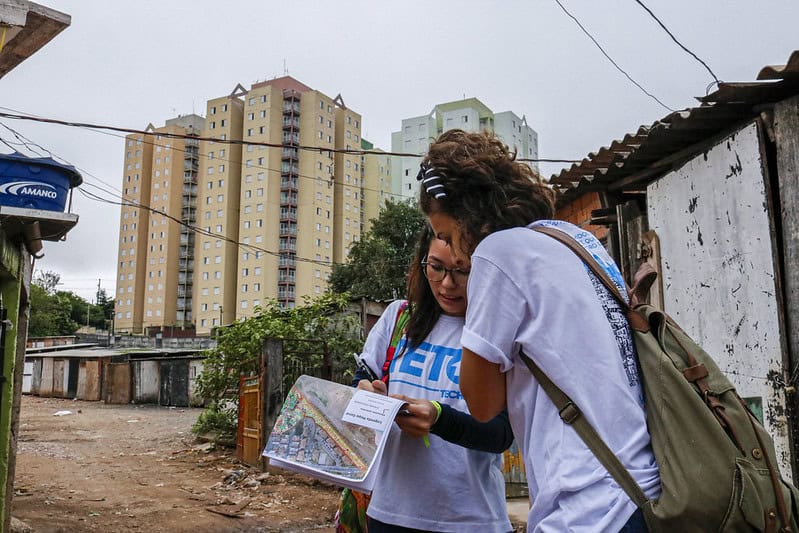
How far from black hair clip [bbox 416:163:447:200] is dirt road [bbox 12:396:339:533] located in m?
6.22

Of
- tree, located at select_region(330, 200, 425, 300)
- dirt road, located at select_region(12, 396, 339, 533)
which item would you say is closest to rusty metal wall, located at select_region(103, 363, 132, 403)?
tree, located at select_region(330, 200, 425, 300)

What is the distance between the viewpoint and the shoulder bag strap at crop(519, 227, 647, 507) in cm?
118

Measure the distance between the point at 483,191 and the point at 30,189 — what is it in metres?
4.37

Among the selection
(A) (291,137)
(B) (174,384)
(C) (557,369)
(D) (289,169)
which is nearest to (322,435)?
(C) (557,369)

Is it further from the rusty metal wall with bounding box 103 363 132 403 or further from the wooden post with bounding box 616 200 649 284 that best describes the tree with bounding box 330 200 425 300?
the wooden post with bounding box 616 200 649 284

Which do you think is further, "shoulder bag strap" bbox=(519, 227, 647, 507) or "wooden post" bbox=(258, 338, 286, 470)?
"wooden post" bbox=(258, 338, 286, 470)

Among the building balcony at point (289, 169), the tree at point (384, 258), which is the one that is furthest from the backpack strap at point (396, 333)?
the building balcony at point (289, 169)

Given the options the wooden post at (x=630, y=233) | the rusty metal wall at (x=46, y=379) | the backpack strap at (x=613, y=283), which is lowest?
the rusty metal wall at (x=46, y=379)

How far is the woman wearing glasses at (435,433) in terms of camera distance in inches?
79.7

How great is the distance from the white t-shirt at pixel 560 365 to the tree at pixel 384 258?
25.2m

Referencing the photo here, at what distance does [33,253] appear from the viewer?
6.16 m

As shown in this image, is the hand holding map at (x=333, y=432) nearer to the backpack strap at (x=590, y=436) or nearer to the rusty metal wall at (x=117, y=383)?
the backpack strap at (x=590, y=436)

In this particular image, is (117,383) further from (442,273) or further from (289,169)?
(289,169)

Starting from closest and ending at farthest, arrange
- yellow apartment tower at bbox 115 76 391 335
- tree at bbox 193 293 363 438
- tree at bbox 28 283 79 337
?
tree at bbox 193 293 363 438, tree at bbox 28 283 79 337, yellow apartment tower at bbox 115 76 391 335
